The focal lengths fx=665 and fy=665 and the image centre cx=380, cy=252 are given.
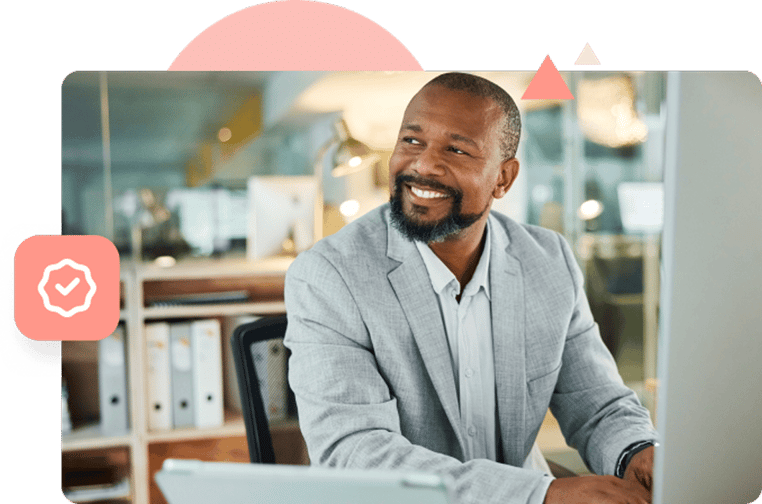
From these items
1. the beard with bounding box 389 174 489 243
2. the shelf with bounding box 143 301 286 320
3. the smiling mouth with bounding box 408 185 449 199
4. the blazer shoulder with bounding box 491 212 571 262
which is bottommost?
the shelf with bounding box 143 301 286 320

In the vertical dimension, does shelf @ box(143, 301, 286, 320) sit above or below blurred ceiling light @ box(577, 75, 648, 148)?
below

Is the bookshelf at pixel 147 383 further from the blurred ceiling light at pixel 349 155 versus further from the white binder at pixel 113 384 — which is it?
the blurred ceiling light at pixel 349 155

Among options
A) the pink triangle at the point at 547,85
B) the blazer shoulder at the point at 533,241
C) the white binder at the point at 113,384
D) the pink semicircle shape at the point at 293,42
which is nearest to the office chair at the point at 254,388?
the white binder at the point at 113,384

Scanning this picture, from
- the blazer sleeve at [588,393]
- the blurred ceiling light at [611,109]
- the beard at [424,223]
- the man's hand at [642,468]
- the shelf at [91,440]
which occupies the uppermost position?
the blurred ceiling light at [611,109]

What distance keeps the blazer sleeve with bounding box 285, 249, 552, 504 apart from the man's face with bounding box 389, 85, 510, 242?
0.71 ft

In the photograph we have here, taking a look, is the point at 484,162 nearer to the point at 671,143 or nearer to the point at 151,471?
the point at 671,143

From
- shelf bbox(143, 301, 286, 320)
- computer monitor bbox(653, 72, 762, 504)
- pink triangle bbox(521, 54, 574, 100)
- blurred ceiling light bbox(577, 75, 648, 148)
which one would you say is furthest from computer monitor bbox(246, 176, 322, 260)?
computer monitor bbox(653, 72, 762, 504)

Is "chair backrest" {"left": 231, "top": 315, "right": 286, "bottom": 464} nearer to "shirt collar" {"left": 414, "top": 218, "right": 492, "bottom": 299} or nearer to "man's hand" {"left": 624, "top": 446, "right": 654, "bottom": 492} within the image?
"shirt collar" {"left": 414, "top": 218, "right": 492, "bottom": 299}

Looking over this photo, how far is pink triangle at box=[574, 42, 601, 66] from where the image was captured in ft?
4.86

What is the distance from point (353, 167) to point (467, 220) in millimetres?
265

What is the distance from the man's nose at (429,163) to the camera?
135 cm

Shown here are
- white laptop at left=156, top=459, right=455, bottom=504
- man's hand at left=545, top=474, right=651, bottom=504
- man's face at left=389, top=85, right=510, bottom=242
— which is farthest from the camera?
man's face at left=389, top=85, right=510, bottom=242

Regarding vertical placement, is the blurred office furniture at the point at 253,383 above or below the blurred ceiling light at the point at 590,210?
below

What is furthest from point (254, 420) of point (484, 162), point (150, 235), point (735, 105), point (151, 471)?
point (735, 105)
